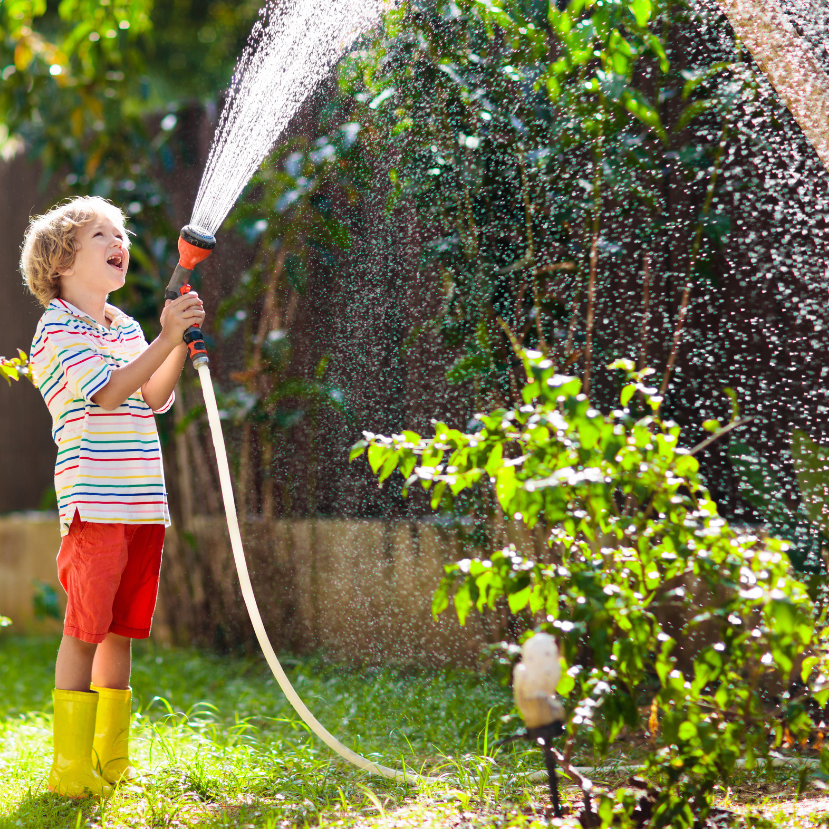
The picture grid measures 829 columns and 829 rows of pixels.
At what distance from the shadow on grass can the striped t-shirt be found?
515 mm

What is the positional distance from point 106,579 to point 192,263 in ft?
2.08

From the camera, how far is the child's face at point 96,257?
70.3 inches

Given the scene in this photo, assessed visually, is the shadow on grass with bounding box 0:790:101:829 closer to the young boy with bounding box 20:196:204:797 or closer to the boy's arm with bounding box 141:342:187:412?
the young boy with bounding box 20:196:204:797

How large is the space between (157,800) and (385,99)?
6.07 ft

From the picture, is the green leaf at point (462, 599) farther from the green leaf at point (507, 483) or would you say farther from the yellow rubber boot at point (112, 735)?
the yellow rubber boot at point (112, 735)

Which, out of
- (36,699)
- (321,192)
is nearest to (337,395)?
(321,192)

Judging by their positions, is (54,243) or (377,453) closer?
(377,453)

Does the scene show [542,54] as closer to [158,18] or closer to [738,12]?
[738,12]

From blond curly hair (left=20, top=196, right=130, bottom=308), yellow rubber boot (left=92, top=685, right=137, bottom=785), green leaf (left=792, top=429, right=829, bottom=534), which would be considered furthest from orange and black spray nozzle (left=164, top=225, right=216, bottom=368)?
green leaf (left=792, top=429, right=829, bottom=534)

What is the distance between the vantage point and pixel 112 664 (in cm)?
179

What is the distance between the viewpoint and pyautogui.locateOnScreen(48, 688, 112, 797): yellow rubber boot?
1.68 metres

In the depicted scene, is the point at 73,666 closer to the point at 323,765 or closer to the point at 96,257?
the point at 323,765

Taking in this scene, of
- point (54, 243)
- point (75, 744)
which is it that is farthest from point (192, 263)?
point (75, 744)

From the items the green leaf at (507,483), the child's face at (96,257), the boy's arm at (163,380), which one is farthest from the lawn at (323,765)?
the child's face at (96,257)
